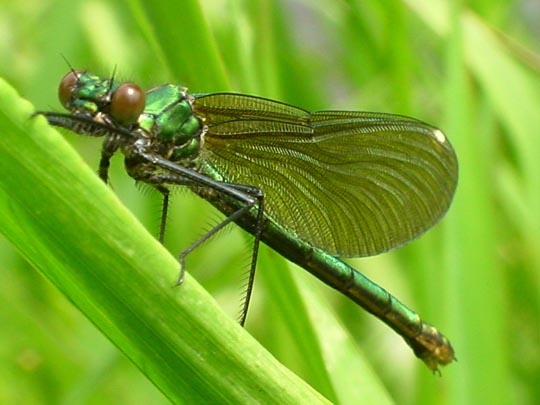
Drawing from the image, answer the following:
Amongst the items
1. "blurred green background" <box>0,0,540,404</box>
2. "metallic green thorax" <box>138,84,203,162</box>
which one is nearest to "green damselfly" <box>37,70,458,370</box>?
"metallic green thorax" <box>138,84,203,162</box>

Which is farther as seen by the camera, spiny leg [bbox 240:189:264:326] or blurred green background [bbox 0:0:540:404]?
blurred green background [bbox 0:0:540:404]

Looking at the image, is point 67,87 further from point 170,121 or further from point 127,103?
point 170,121

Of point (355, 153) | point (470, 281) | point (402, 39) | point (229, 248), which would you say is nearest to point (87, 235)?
point (470, 281)

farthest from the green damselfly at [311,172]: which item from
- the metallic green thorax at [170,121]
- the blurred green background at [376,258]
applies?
the blurred green background at [376,258]

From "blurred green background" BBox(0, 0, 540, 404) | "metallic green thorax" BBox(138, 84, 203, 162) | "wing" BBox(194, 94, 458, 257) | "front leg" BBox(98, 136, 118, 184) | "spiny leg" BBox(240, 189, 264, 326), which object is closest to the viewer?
"spiny leg" BBox(240, 189, 264, 326)

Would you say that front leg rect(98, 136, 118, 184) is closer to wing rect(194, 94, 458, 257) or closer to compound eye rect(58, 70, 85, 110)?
compound eye rect(58, 70, 85, 110)

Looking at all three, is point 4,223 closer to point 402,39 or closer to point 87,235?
point 87,235
